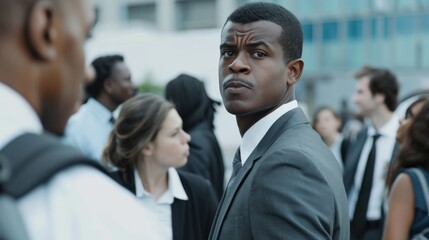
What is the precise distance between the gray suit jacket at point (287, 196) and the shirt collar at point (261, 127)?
0.27ft

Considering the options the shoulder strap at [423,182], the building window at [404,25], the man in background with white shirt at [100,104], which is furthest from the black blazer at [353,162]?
the building window at [404,25]

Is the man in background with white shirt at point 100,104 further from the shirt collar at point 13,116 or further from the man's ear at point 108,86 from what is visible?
the shirt collar at point 13,116

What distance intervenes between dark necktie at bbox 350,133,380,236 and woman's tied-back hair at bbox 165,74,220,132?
1505 millimetres

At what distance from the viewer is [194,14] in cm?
4412

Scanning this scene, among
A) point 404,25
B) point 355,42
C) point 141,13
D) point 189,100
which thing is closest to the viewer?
point 189,100

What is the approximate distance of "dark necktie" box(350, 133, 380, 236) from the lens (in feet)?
21.4

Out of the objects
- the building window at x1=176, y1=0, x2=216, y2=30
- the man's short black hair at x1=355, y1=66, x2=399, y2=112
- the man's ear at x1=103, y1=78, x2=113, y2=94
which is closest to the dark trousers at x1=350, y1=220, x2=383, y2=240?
the man's short black hair at x1=355, y1=66, x2=399, y2=112

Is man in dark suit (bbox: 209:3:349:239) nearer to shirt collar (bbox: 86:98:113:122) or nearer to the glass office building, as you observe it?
shirt collar (bbox: 86:98:113:122)

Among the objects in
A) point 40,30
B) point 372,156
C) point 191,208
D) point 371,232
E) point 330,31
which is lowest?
point 330,31

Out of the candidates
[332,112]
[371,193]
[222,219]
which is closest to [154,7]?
[332,112]

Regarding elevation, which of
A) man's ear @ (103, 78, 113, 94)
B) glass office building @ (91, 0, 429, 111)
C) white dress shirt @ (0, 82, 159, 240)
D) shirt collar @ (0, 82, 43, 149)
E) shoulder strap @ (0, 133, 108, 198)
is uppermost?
shirt collar @ (0, 82, 43, 149)

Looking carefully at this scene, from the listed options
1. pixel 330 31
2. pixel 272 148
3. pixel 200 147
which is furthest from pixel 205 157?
pixel 330 31

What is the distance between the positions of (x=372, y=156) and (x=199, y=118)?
1.68 meters

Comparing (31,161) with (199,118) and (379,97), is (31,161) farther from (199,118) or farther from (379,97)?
(379,97)
